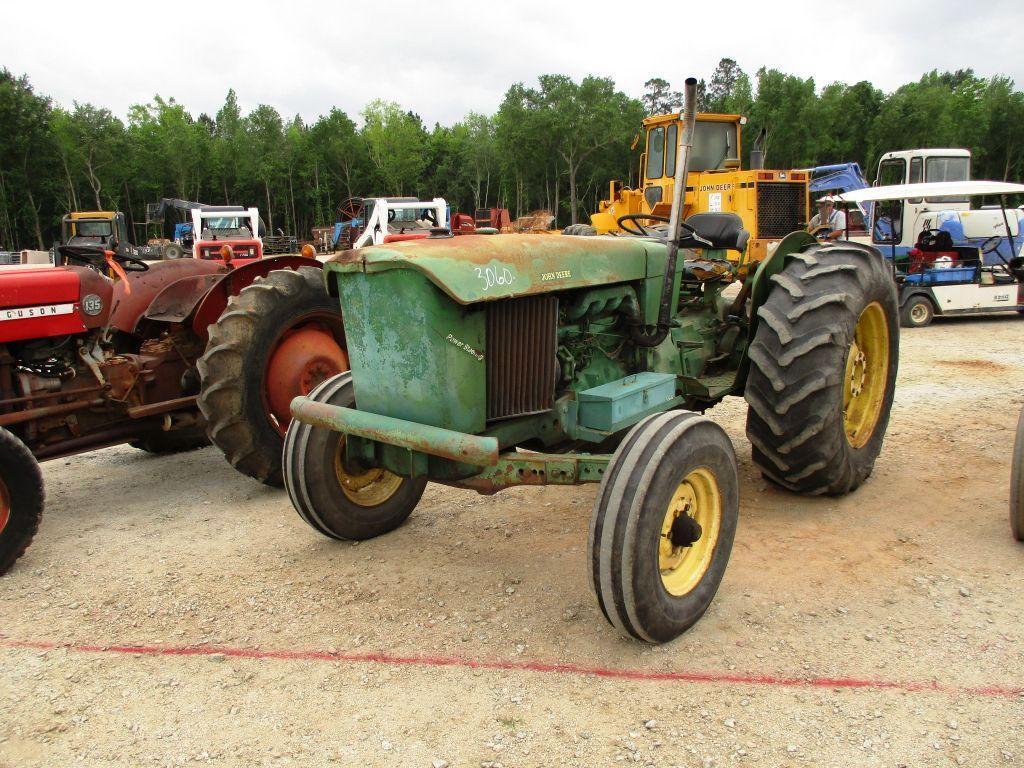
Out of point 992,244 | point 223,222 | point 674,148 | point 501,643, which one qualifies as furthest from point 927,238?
point 223,222

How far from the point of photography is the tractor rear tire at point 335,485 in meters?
3.63

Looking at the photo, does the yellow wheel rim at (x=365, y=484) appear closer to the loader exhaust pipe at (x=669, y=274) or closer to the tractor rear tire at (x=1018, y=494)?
the loader exhaust pipe at (x=669, y=274)

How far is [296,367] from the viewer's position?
4.86m

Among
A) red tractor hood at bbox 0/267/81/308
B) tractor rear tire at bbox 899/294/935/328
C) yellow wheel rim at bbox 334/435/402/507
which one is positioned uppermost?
red tractor hood at bbox 0/267/81/308

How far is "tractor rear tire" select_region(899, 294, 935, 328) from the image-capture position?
10828 mm

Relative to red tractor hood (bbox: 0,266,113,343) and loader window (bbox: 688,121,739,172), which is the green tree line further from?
red tractor hood (bbox: 0,266,113,343)

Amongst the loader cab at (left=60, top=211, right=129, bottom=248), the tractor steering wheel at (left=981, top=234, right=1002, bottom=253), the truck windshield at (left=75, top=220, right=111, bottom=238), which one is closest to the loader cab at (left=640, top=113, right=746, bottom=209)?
the tractor steering wheel at (left=981, top=234, right=1002, bottom=253)

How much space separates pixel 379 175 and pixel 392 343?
47343mm

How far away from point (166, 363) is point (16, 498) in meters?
1.53

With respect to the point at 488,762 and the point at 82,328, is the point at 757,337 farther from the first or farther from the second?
the point at 82,328

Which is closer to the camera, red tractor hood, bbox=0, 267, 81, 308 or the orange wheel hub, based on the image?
red tractor hood, bbox=0, 267, 81, 308

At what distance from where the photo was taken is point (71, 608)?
3.44 metres

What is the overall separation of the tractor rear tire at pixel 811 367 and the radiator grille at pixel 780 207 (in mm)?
8601

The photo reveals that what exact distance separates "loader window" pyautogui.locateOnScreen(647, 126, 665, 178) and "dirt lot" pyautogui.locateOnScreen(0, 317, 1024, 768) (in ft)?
30.7
